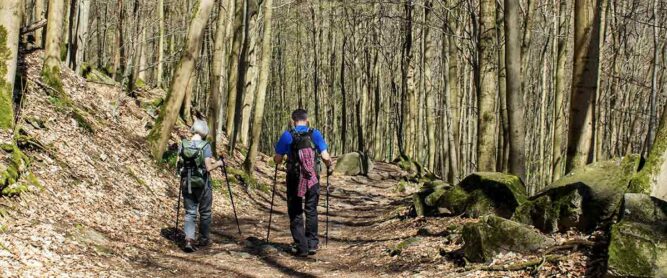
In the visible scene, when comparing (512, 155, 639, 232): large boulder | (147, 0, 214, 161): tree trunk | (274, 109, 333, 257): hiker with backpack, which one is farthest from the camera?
(147, 0, 214, 161): tree trunk

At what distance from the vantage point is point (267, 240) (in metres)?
9.17

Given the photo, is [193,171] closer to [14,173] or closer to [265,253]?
[265,253]

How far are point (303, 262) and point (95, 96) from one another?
8.86 metres

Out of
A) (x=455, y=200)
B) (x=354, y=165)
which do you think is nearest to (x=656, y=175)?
(x=455, y=200)

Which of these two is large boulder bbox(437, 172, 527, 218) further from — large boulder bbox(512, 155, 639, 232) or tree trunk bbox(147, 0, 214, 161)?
tree trunk bbox(147, 0, 214, 161)

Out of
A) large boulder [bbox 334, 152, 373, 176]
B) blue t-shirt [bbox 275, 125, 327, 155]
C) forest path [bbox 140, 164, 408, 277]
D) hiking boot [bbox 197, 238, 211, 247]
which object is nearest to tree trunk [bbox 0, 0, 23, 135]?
forest path [bbox 140, 164, 408, 277]

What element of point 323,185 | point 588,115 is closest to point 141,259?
point 588,115

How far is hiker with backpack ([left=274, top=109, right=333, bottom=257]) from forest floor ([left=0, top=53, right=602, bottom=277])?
0.50 meters

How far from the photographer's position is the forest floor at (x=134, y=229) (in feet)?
19.8

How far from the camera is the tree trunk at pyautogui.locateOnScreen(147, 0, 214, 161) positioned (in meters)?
12.1

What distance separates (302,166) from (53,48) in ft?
22.7

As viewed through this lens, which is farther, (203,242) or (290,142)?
(203,242)

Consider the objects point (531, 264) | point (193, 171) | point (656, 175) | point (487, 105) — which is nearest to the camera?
point (531, 264)

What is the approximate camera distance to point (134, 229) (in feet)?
27.5
